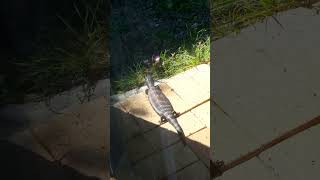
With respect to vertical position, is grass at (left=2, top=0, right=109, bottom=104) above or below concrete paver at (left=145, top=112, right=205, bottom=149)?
above

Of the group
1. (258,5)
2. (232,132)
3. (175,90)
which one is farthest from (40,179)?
(258,5)

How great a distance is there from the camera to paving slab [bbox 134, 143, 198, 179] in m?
1.40

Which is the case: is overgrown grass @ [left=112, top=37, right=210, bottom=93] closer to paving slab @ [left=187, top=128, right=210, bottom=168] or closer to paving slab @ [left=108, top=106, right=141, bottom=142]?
paving slab @ [left=108, top=106, right=141, bottom=142]

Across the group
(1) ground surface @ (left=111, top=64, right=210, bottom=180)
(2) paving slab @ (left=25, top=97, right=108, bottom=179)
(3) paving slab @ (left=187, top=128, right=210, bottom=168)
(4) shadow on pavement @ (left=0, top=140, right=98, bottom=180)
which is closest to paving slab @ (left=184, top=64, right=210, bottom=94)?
(1) ground surface @ (left=111, top=64, right=210, bottom=180)

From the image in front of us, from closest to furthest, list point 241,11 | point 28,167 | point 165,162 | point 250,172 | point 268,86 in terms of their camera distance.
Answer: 1. point 28,167
2. point 165,162
3. point 250,172
4. point 268,86
5. point 241,11

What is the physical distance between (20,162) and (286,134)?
1042mm

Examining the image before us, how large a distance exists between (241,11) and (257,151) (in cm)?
72

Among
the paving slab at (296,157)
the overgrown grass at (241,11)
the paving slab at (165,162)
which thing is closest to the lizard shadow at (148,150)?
the paving slab at (165,162)

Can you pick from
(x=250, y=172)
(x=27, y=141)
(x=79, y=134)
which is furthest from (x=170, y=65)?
(x=250, y=172)

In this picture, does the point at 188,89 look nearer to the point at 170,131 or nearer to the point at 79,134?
the point at 170,131

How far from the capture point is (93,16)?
119cm

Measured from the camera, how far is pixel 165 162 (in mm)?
1421

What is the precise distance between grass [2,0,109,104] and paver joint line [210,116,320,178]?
0.75m

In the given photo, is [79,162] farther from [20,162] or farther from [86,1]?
[86,1]
